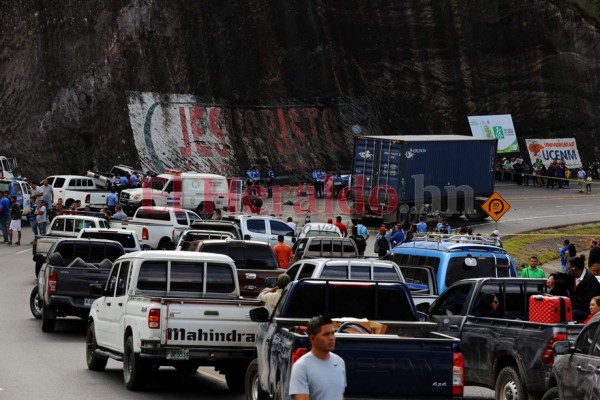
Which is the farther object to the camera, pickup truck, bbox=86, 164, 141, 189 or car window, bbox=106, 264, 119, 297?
pickup truck, bbox=86, 164, 141, 189

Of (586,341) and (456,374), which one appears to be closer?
(456,374)

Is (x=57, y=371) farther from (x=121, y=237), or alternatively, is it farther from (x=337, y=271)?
(x=121, y=237)

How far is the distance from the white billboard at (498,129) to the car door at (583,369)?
2663 inches

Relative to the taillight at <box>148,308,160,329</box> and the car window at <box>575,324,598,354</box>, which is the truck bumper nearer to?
the taillight at <box>148,308,160,329</box>

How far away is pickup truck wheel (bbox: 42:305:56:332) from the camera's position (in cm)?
2258

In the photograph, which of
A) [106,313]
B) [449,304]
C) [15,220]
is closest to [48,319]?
[106,313]

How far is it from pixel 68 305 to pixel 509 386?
10.4m

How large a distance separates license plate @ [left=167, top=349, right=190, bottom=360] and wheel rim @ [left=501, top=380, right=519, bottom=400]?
3.82 metres

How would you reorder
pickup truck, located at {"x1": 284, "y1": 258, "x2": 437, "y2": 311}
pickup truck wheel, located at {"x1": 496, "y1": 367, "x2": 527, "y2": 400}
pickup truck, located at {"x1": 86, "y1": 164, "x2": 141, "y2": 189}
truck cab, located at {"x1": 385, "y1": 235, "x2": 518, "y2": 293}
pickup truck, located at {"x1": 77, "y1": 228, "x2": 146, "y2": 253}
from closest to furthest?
pickup truck wheel, located at {"x1": 496, "y1": 367, "x2": 527, "y2": 400} < pickup truck, located at {"x1": 284, "y1": 258, "x2": 437, "y2": 311} < truck cab, located at {"x1": 385, "y1": 235, "x2": 518, "y2": 293} < pickup truck, located at {"x1": 77, "y1": 228, "x2": 146, "y2": 253} < pickup truck, located at {"x1": 86, "y1": 164, "x2": 141, "y2": 189}

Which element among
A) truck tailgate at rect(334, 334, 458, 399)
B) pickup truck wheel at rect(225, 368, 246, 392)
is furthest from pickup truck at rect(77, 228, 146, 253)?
truck tailgate at rect(334, 334, 458, 399)

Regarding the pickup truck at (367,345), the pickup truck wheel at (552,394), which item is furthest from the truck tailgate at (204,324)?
the pickup truck wheel at (552,394)

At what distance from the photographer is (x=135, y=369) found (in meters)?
16.1

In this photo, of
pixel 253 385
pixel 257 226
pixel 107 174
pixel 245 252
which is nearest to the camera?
pixel 253 385

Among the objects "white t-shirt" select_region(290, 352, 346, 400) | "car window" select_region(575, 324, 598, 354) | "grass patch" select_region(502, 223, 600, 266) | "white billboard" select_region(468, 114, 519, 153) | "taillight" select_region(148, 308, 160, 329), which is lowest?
A: "grass patch" select_region(502, 223, 600, 266)
